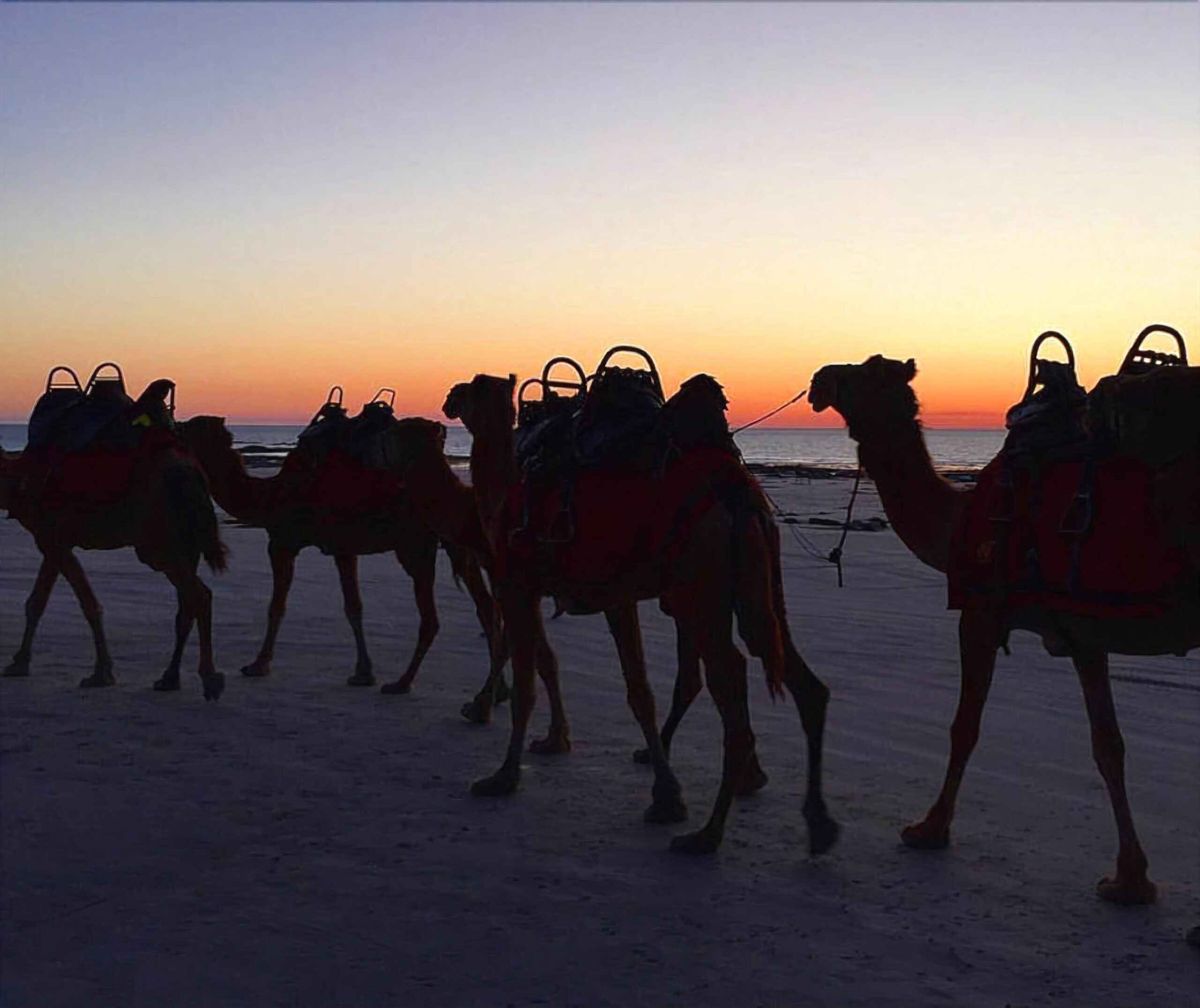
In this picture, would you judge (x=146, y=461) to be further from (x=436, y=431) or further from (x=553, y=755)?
(x=553, y=755)

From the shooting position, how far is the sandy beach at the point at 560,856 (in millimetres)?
4375

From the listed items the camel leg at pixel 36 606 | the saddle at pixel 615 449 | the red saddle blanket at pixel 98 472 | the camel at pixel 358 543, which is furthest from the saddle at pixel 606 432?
the camel leg at pixel 36 606

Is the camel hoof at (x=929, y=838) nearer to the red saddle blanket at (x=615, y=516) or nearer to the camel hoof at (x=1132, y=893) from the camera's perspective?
the camel hoof at (x=1132, y=893)

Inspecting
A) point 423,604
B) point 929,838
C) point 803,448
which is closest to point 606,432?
point 929,838

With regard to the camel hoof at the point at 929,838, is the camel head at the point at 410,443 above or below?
above

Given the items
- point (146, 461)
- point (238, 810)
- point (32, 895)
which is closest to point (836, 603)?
point (146, 461)

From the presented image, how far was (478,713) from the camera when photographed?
8.29 meters

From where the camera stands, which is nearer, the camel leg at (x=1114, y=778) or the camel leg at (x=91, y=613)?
the camel leg at (x=1114, y=778)

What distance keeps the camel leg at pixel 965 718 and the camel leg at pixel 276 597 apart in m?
5.66

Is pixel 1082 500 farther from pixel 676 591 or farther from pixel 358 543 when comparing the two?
pixel 358 543

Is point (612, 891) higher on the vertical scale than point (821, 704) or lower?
lower

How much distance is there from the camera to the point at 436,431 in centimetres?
855

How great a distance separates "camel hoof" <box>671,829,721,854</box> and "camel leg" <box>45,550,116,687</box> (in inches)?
213

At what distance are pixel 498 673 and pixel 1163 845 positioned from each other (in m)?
4.32
